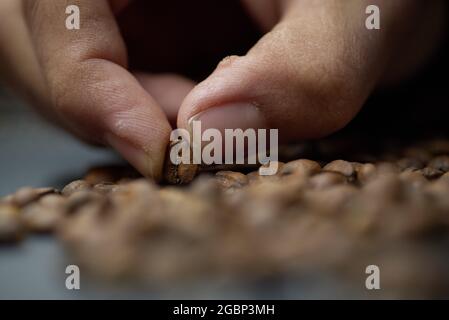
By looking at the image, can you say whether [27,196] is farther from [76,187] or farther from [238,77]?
[238,77]

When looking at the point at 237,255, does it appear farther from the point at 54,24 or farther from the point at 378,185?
the point at 54,24

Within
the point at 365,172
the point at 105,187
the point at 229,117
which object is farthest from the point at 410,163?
the point at 105,187

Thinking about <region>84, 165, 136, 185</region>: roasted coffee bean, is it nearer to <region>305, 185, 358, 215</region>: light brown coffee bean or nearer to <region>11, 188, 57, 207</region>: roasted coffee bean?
<region>11, 188, 57, 207</region>: roasted coffee bean

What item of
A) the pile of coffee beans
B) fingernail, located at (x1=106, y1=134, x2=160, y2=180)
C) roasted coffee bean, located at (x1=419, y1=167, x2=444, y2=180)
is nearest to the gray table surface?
the pile of coffee beans

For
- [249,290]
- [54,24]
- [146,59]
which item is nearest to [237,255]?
[249,290]

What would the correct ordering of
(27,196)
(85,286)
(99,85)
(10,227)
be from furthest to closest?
(99,85), (27,196), (10,227), (85,286)

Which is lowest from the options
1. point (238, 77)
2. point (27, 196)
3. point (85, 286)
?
point (85, 286)

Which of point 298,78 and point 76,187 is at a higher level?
point 298,78

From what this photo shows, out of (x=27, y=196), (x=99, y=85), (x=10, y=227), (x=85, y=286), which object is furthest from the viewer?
(x=99, y=85)

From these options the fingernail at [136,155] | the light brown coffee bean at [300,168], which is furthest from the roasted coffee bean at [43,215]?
the light brown coffee bean at [300,168]
